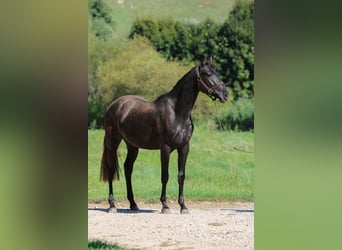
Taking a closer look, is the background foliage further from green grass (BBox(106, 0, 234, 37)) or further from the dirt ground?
the dirt ground

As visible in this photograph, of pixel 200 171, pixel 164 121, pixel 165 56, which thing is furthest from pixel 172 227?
pixel 165 56

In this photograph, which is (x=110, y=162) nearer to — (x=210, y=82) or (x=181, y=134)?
(x=181, y=134)

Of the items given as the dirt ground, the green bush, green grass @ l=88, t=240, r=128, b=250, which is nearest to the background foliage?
the green bush

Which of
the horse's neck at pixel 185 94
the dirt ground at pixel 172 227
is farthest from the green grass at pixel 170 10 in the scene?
the dirt ground at pixel 172 227

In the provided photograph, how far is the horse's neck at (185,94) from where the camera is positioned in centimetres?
500

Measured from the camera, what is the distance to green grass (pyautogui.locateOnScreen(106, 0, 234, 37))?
4.93 m

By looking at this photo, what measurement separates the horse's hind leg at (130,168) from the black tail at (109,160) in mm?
87

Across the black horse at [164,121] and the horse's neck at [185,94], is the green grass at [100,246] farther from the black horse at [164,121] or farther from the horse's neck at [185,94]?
the horse's neck at [185,94]

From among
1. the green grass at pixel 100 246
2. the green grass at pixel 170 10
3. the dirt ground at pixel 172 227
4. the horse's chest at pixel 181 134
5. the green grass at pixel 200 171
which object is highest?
the green grass at pixel 170 10
